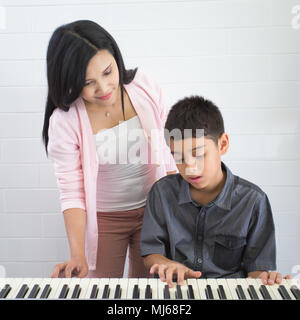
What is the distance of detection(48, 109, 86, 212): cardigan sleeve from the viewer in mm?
1347

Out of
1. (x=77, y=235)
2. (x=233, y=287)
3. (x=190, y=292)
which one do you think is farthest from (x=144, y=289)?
(x=77, y=235)

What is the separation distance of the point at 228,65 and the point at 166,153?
0.61 metres

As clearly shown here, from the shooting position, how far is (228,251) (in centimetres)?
127

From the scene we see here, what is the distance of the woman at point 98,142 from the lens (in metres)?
1.22

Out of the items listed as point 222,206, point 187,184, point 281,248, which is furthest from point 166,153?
point 281,248

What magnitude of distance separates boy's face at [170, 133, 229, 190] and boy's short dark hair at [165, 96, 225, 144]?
0.03 metres

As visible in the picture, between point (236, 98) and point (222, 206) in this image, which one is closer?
point (222, 206)

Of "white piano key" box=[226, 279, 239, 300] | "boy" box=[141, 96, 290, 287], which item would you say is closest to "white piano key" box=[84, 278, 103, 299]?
"boy" box=[141, 96, 290, 287]

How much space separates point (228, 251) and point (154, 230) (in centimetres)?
25

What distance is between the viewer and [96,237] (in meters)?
1.45

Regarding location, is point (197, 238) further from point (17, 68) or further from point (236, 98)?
point (17, 68)

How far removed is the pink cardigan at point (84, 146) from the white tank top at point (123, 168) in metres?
0.03

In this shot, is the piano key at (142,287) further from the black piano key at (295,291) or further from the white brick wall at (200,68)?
the white brick wall at (200,68)
